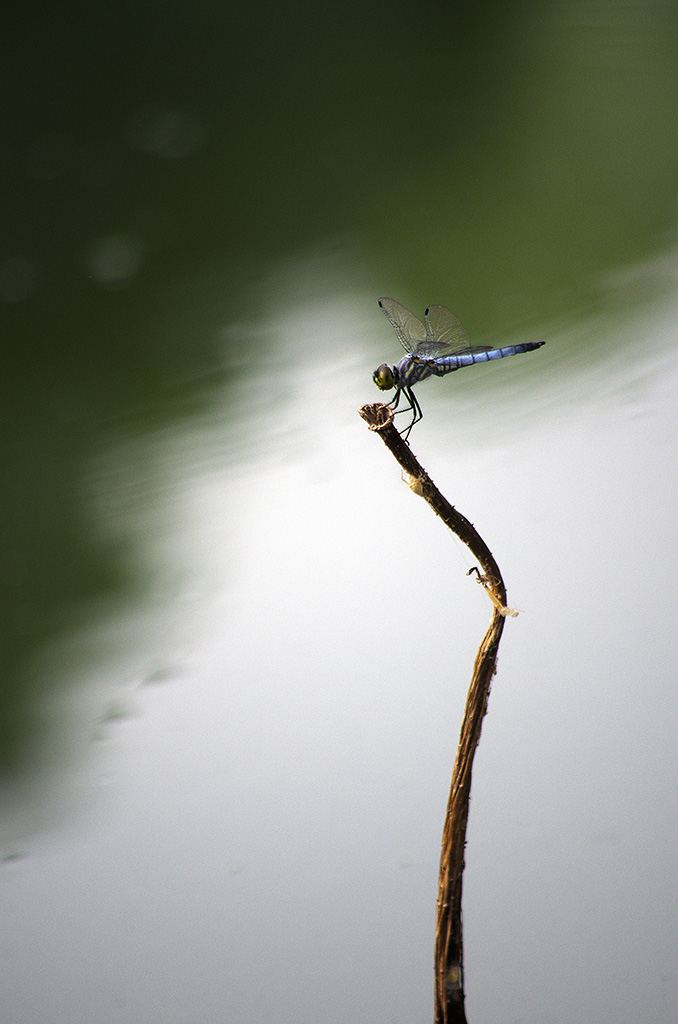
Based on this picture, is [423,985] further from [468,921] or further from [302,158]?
[302,158]

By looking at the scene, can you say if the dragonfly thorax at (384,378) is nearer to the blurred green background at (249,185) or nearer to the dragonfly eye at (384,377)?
the dragonfly eye at (384,377)

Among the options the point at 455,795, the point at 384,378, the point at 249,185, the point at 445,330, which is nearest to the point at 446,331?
the point at 445,330

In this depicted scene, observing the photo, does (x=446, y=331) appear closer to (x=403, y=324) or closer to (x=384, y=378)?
(x=403, y=324)

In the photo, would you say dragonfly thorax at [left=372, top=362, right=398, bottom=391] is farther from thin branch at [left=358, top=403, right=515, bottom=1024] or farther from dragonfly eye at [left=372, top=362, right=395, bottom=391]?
thin branch at [left=358, top=403, right=515, bottom=1024]

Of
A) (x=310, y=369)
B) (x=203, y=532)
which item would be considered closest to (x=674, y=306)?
(x=310, y=369)

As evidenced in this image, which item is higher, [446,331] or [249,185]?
[249,185]

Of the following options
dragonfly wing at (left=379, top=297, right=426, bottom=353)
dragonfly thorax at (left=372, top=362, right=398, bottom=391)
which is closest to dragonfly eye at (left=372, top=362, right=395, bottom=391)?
dragonfly thorax at (left=372, top=362, right=398, bottom=391)
